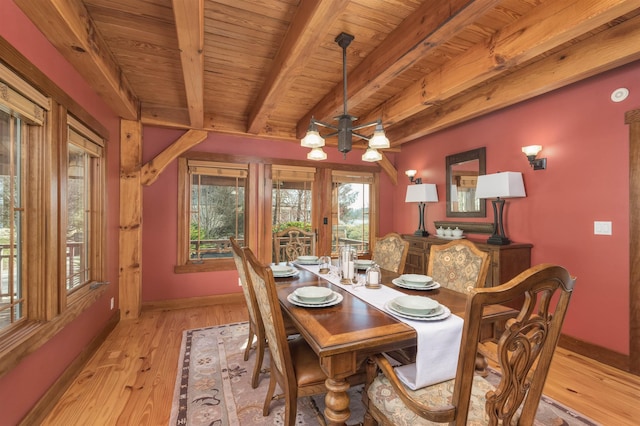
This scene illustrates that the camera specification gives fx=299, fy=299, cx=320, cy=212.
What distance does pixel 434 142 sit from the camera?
4.16 meters

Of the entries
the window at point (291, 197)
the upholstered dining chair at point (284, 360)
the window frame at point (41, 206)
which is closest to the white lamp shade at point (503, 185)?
the window at point (291, 197)

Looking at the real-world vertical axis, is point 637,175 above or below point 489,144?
below

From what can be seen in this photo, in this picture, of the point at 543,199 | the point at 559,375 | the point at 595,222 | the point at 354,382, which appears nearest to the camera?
the point at 354,382

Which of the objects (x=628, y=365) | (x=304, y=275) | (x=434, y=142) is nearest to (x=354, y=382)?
(x=304, y=275)

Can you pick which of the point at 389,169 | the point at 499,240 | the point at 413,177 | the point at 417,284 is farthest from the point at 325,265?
the point at 389,169

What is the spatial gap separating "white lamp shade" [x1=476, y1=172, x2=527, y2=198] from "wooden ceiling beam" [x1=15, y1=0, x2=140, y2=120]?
134 inches

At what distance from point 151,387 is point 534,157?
12.3 ft

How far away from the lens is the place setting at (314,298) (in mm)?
1590

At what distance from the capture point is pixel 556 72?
7.84 ft

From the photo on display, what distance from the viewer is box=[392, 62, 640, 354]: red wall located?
7.67 ft

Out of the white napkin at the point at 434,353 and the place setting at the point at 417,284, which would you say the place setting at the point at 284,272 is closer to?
the place setting at the point at 417,284

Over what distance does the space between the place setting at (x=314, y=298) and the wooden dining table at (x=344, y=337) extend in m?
0.03

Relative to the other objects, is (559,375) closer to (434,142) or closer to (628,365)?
(628,365)

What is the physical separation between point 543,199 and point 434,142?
1.65 metres
